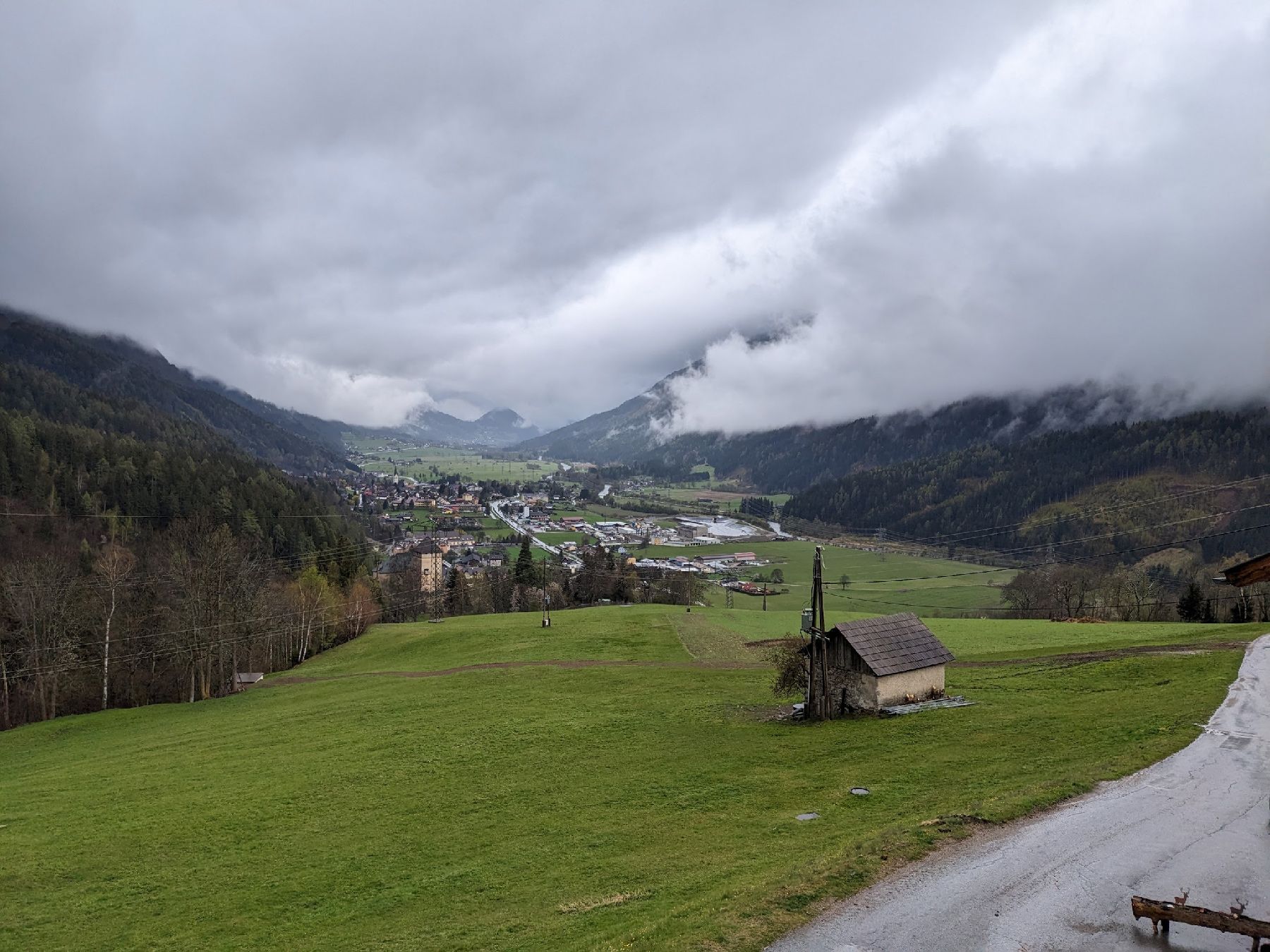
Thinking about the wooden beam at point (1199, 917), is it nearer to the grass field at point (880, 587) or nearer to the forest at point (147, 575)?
the forest at point (147, 575)

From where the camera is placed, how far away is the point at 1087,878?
1526cm

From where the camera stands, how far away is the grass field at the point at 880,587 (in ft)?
394

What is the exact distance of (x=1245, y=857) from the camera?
51.9 ft

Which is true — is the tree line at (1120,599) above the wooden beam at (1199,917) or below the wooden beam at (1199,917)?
below

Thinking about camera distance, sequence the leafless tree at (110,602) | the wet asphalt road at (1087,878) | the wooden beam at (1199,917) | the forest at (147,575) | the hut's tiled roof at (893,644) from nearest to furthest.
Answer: the wooden beam at (1199,917) < the wet asphalt road at (1087,878) < the hut's tiled roof at (893,644) < the leafless tree at (110,602) < the forest at (147,575)

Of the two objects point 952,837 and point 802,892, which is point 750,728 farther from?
point 802,892

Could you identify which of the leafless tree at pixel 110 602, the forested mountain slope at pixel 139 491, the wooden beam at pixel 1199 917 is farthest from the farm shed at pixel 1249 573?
the forested mountain slope at pixel 139 491

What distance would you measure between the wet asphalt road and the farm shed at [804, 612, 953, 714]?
15.6 m

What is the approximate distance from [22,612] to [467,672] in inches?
1507

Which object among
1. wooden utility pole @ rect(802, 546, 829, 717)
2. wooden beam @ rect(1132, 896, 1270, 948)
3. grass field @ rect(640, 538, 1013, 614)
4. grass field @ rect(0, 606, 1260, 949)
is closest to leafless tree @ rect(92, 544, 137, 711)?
grass field @ rect(0, 606, 1260, 949)

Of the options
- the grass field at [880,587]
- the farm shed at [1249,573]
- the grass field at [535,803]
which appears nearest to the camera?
the grass field at [535,803]

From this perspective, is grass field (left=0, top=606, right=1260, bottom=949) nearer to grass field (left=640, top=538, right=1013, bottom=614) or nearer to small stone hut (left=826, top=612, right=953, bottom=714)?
small stone hut (left=826, top=612, right=953, bottom=714)

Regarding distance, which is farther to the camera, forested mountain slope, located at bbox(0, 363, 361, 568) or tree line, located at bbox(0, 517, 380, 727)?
forested mountain slope, located at bbox(0, 363, 361, 568)

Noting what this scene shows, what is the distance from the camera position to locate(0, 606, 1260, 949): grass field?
1780cm
